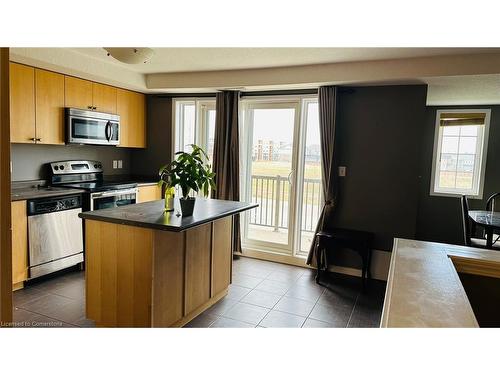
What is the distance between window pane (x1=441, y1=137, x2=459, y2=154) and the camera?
5.40 m

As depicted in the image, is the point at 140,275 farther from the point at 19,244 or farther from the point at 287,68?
the point at 287,68

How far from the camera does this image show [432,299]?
1045mm

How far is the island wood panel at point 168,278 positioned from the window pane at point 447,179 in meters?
4.59

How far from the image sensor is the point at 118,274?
2.53m

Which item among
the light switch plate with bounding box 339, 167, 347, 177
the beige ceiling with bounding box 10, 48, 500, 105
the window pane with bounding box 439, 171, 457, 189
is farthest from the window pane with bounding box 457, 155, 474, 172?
the light switch plate with bounding box 339, 167, 347, 177

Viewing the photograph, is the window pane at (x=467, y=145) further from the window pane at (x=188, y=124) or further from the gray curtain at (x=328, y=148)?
the window pane at (x=188, y=124)

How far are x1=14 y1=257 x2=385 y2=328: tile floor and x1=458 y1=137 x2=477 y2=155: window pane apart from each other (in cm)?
282

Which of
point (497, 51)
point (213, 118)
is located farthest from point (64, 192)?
point (497, 51)

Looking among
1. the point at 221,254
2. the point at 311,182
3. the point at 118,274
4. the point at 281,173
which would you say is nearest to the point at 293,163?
the point at 281,173

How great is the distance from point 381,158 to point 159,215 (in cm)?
268

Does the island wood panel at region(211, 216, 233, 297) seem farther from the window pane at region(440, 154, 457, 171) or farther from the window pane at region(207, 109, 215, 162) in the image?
the window pane at region(440, 154, 457, 171)

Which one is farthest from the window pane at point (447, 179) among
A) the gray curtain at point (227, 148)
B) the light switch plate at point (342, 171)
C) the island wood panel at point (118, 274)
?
the island wood panel at point (118, 274)
